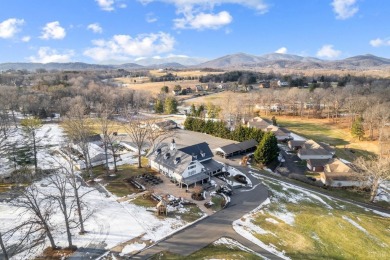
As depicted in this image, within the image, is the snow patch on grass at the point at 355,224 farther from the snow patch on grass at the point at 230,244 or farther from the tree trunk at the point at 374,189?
the snow patch on grass at the point at 230,244

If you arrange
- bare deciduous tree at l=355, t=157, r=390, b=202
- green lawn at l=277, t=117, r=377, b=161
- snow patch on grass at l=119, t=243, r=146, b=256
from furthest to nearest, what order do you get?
green lawn at l=277, t=117, r=377, b=161, bare deciduous tree at l=355, t=157, r=390, b=202, snow patch on grass at l=119, t=243, r=146, b=256

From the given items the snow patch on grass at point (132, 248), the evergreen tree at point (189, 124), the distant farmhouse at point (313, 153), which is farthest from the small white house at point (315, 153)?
the snow patch on grass at point (132, 248)

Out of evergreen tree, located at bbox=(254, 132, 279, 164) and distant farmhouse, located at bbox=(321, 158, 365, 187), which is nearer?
distant farmhouse, located at bbox=(321, 158, 365, 187)

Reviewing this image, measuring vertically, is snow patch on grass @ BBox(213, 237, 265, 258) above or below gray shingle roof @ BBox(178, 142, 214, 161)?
below

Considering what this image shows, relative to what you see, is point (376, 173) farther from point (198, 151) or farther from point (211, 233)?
point (211, 233)

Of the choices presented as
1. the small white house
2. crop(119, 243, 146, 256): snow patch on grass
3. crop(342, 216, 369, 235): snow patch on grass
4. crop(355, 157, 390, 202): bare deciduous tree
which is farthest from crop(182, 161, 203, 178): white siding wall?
the small white house

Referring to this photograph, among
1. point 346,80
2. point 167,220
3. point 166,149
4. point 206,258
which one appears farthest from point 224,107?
point 346,80

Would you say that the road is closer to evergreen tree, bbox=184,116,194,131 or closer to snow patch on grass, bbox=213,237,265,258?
snow patch on grass, bbox=213,237,265,258
